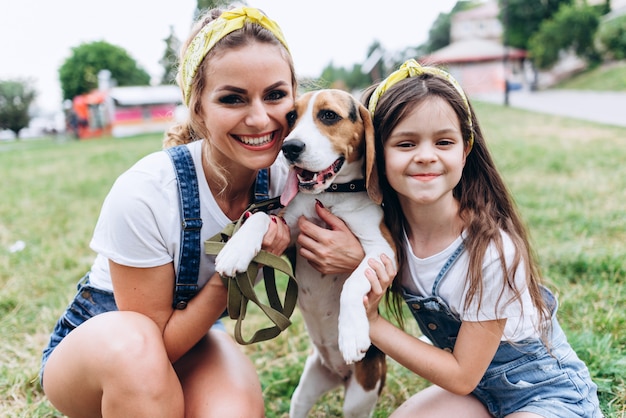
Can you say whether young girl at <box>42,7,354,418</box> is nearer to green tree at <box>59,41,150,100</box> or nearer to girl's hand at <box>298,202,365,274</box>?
girl's hand at <box>298,202,365,274</box>

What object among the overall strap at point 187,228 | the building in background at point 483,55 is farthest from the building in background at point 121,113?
the overall strap at point 187,228

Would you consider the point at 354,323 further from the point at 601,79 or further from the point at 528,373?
the point at 601,79

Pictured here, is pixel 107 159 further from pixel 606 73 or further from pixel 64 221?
pixel 606 73

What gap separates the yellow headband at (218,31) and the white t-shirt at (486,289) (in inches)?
42.5

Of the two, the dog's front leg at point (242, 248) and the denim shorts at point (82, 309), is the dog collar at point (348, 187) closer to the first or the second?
the dog's front leg at point (242, 248)

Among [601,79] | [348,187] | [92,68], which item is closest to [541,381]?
[348,187]

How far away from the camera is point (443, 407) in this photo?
223 centimetres

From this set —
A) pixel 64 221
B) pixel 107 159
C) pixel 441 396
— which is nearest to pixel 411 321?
pixel 441 396

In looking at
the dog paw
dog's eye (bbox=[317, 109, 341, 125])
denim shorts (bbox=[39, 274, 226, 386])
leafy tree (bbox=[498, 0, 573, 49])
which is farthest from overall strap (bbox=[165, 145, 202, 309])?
leafy tree (bbox=[498, 0, 573, 49])

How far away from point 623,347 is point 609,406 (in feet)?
1.78

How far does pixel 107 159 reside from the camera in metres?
13.0

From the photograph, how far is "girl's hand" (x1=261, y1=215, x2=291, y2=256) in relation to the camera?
208 cm

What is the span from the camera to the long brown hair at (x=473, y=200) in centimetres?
201

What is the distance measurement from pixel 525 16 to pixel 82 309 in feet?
150
